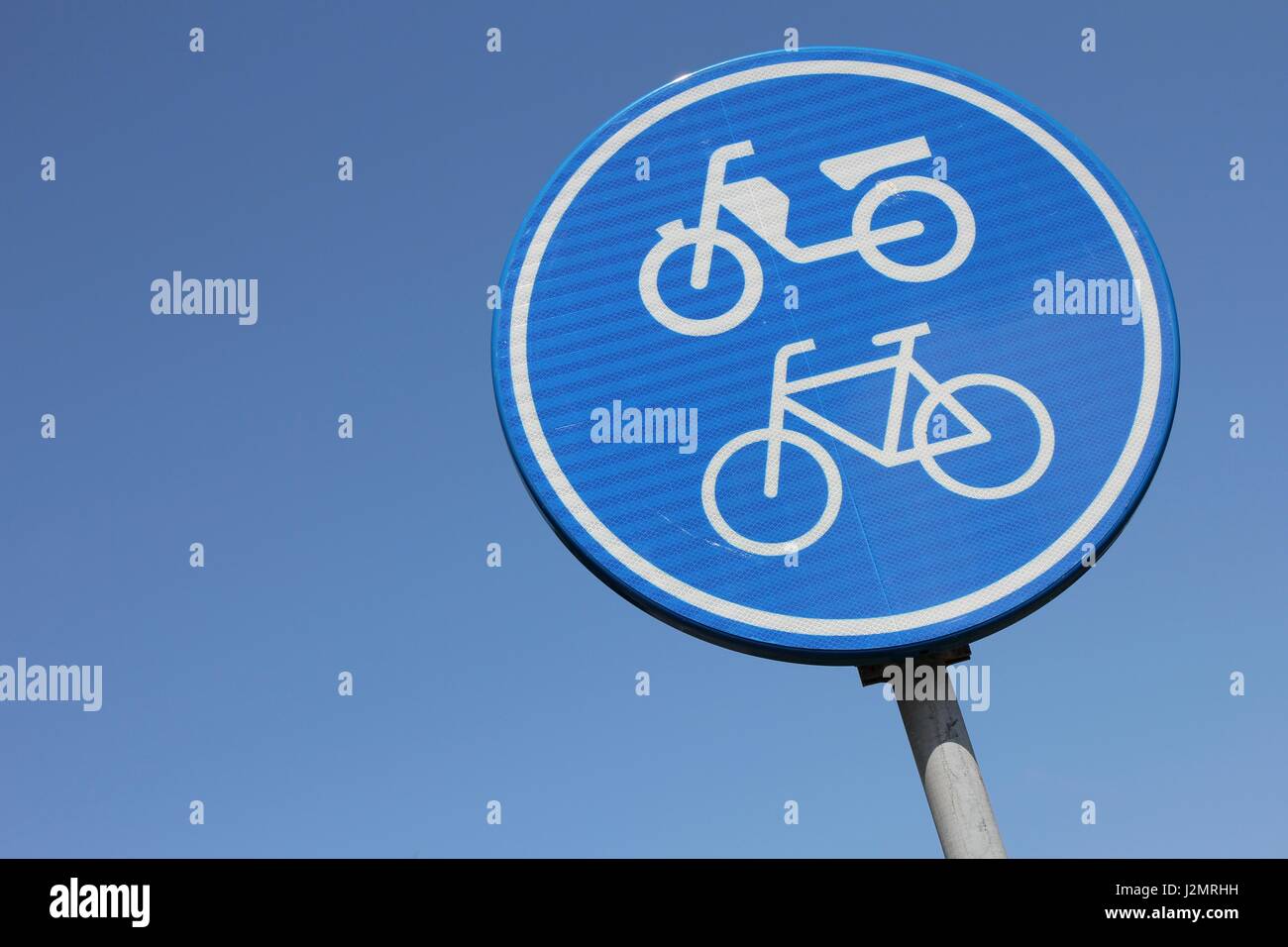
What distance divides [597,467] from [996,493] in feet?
4.02

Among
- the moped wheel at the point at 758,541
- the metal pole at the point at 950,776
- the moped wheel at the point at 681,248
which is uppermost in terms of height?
the moped wheel at the point at 681,248

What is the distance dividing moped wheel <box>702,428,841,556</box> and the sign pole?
0.45 m

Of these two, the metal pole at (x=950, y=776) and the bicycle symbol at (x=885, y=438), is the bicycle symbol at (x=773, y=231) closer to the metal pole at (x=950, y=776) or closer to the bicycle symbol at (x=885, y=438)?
the bicycle symbol at (x=885, y=438)

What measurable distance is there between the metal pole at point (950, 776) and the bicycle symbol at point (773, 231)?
130cm

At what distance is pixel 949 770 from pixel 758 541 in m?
0.87

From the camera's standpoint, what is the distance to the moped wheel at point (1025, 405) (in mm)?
4648

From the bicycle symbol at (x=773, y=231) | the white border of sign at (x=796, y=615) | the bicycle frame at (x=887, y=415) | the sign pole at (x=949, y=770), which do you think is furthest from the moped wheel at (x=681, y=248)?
the sign pole at (x=949, y=770)

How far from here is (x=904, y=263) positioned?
4.92 metres

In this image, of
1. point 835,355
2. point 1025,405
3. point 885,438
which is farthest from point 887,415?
point 1025,405

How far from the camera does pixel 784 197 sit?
5027 mm

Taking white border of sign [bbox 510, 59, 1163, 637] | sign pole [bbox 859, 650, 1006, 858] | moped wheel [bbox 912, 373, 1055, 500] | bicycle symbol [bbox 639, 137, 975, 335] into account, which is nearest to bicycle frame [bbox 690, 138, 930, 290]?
bicycle symbol [bbox 639, 137, 975, 335]

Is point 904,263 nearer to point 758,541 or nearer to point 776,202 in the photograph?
point 776,202
